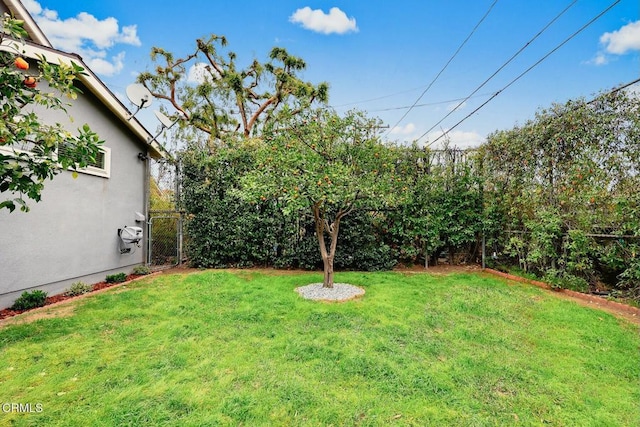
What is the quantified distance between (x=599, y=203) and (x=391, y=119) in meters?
8.53

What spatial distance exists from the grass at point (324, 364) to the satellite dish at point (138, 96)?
4532 millimetres

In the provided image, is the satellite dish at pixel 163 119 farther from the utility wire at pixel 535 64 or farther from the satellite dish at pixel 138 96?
the utility wire at pixel 535 64

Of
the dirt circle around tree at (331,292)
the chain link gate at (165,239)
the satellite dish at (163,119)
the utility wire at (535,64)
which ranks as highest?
the utility wire at (535,64)

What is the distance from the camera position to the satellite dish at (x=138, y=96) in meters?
6.89

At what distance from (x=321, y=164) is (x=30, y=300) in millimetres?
5241

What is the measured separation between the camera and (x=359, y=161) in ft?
17.7

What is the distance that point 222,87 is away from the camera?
15.0m

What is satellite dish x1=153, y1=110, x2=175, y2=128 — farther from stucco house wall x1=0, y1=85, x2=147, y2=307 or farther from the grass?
the grass

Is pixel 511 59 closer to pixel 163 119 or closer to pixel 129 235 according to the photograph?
pixel 163 119

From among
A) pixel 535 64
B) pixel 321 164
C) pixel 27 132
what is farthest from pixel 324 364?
pixel 535 64

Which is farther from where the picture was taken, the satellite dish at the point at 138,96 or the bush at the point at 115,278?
the satellite dish at the point at 138,96


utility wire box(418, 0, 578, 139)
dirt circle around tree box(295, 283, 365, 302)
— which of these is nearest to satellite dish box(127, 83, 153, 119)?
dirt circle around tree box(295, 283, 365, 302)

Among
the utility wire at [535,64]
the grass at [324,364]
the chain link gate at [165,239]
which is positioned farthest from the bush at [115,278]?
the utility wire at [535,64]

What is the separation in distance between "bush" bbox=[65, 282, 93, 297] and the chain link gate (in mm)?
2351
